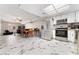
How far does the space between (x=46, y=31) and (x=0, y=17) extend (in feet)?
5.59

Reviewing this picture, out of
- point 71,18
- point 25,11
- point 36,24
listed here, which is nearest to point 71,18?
point 71,18

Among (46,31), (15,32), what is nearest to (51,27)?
(46,31)

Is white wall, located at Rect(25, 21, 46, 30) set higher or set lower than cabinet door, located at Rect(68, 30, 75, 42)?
higher

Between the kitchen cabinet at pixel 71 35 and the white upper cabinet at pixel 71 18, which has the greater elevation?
the white upper cabinet at pixel 71 18

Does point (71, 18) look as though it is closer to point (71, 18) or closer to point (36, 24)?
point (71, 18)

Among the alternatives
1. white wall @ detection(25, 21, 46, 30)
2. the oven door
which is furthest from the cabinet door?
white wall @ detection(25, 21, 46, 30)

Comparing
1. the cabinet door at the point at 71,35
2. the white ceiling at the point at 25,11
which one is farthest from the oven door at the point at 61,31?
the white ceiling at the point at 25,11

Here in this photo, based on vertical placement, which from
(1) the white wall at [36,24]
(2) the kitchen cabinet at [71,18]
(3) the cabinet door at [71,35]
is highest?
(2) the kitchen cabinet at [71,18]

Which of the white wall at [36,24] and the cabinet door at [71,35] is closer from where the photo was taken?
the white wall at [36,24]

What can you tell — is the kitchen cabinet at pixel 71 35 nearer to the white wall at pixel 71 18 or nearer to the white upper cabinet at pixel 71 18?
the white wall at pixel 71 18

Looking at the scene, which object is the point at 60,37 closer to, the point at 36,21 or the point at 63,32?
the point at 63,32

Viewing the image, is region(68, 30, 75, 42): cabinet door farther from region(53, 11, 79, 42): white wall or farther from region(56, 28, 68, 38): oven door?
region(56, 28, 68, 38): oven door

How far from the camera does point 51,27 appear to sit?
319cm
